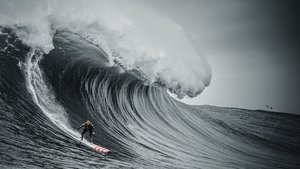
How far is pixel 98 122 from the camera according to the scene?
31.7 ft

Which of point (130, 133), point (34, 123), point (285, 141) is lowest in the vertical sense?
point (34, 123)

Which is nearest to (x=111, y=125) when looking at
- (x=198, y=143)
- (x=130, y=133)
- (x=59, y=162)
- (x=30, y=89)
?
(x=130, y=133)

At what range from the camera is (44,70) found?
34.8ft

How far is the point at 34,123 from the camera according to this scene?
7254 millimetres

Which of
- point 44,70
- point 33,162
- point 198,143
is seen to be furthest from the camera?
point 198,143

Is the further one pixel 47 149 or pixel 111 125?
pixel 111 125

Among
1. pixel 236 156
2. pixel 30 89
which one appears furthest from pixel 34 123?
pixel 236 156

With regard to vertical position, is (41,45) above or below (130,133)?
above

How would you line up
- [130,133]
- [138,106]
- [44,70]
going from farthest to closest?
[138,106] < [44,70] < [130,133]

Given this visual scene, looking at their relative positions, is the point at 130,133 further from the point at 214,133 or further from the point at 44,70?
the point at 214,133

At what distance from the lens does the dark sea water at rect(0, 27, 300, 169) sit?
21.0 ft

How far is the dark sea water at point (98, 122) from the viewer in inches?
252

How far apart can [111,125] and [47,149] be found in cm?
391

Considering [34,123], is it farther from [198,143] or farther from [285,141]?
[285,141]
